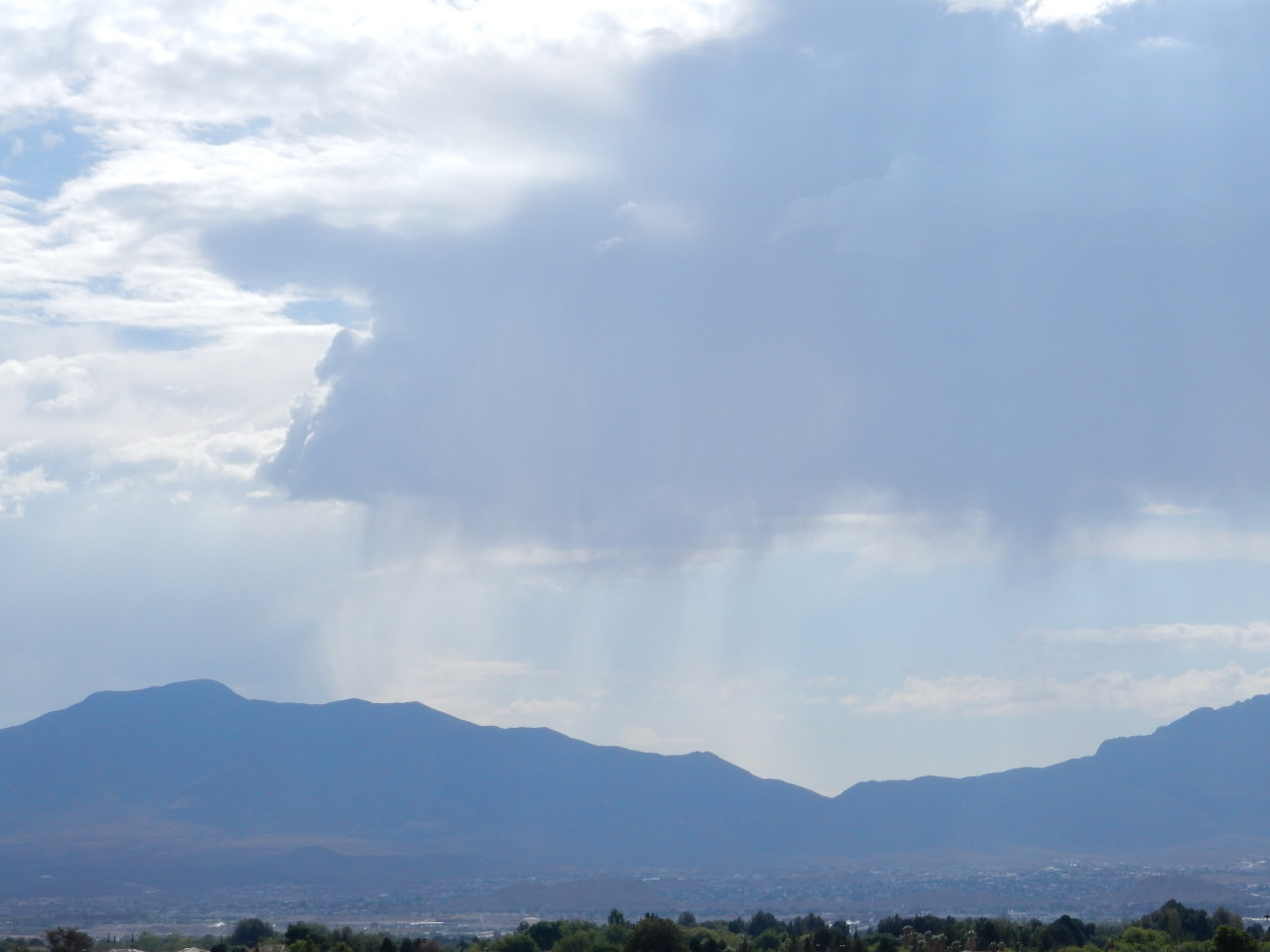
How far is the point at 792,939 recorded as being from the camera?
315ft

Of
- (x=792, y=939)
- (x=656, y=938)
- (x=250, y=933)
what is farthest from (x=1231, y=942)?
(x=250, y=933)

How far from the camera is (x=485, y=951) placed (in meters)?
101

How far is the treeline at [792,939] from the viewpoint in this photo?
80.8 m

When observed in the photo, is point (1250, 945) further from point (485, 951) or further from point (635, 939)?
point (485, 951)

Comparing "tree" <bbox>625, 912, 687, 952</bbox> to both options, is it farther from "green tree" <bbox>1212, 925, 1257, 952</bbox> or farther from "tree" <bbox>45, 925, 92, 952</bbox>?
"tree" <bbox>45, 925, 92, 952</bbox>

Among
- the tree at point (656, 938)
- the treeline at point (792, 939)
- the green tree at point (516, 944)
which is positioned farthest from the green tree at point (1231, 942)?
the green tree at point (516, 944)

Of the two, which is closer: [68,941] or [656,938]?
[68,941]

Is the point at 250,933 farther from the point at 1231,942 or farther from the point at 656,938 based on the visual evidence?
the point at 1231,942

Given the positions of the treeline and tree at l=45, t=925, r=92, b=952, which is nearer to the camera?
tree at l=45, t=925, r=92, b=952

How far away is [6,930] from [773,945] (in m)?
110

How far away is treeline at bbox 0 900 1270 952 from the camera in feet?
265

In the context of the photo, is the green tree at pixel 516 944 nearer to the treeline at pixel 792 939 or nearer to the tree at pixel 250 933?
the treeline at pixel 792 939

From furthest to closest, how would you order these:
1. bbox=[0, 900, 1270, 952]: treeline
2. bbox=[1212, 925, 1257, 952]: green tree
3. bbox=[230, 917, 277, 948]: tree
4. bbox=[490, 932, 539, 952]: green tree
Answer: bbox=[230, 917, 277, 948]: tree
bbox=[490, 932, 539, 952]: green tree
bbox=[0, 900, 1270, 952]: treeline
bbox=[1212, 925, 1257, 952]: green tree

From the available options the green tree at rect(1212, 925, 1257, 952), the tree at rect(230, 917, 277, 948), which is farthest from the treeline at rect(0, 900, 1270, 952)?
the tree at rect(230, 917, 277, 948)
